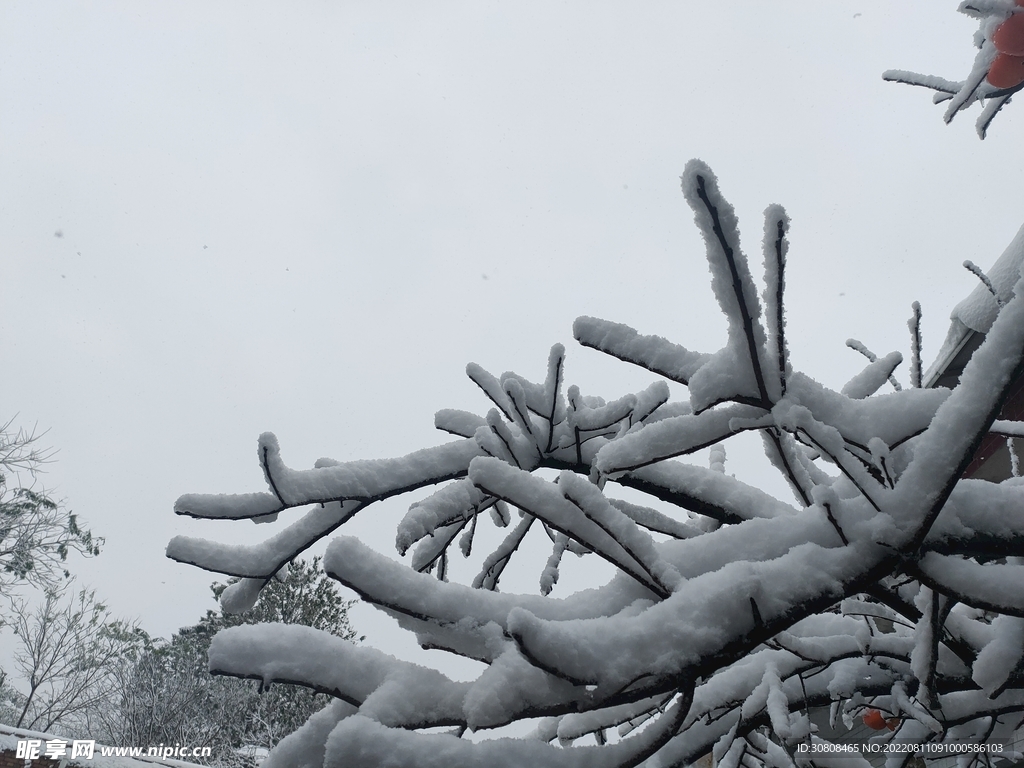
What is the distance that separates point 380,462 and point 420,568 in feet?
1.54

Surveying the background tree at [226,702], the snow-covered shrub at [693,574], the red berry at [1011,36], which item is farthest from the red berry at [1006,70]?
the background tree at [226,702]

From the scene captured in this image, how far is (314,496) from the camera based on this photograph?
1.60 meters

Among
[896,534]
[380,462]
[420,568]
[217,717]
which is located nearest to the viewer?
[896,534]

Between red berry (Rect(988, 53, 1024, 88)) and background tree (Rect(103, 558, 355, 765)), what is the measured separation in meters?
20.7

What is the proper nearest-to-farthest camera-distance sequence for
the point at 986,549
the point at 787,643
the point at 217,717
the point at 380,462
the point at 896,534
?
the point at 896,534
the point at 986,549
the point at 787,643
the point at 380,462
the point at 217,717

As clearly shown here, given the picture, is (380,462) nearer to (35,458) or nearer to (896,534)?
(896,534)

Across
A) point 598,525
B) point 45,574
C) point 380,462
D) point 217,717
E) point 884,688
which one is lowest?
point 217,717

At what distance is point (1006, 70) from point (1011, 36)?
9 centimetres

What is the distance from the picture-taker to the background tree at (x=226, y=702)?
63.4ft

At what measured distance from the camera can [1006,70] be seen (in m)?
1.38

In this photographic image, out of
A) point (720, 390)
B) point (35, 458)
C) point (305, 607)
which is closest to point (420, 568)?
point (720, 390)

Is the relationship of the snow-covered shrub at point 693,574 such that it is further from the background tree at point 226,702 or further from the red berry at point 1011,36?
the background tree at point 226,702

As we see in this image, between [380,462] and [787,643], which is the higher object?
[380,462]

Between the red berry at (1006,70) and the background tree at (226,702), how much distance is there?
814 inches
